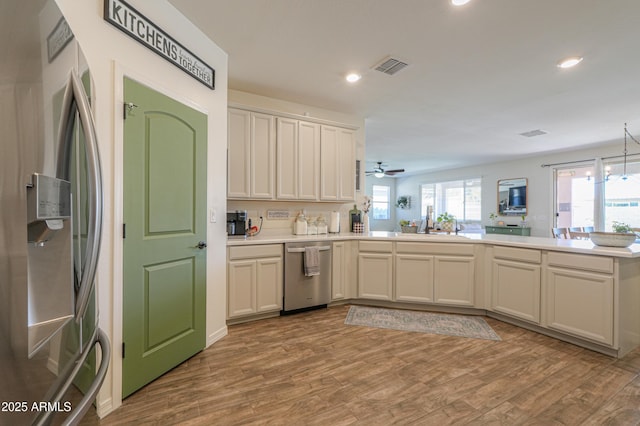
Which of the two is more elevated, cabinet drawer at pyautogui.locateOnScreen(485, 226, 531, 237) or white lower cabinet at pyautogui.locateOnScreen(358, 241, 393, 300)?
cabinet drawer at pyautogui.locateOnScreen(485, 226, 531, 237)

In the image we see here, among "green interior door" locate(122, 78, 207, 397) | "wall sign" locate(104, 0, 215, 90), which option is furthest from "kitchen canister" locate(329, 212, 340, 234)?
"wall sign" locate(104, 0, 215, 90)

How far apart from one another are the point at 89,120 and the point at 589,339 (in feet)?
11.9

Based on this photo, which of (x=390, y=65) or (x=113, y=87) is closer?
(x=113, y=87)

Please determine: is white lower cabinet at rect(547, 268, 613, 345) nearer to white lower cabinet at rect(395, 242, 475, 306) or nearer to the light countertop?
the light countertop

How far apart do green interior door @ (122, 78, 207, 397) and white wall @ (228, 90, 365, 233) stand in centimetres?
117

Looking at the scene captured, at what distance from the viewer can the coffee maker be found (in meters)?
3.29

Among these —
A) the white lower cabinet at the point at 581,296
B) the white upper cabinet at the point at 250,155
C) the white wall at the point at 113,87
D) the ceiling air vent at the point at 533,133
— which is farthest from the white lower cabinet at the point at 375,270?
the ceiling air vent at the point at 533,133

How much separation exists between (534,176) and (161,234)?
26.0 ft

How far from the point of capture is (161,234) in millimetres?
2047

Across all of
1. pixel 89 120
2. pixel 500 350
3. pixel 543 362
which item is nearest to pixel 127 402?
pixel 89 120

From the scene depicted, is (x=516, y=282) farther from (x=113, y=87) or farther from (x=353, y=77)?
(x=113, y=87)

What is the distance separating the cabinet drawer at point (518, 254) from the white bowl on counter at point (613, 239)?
0.48 metres

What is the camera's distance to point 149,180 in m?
1.96

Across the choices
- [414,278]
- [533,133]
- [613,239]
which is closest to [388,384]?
[414,278]
